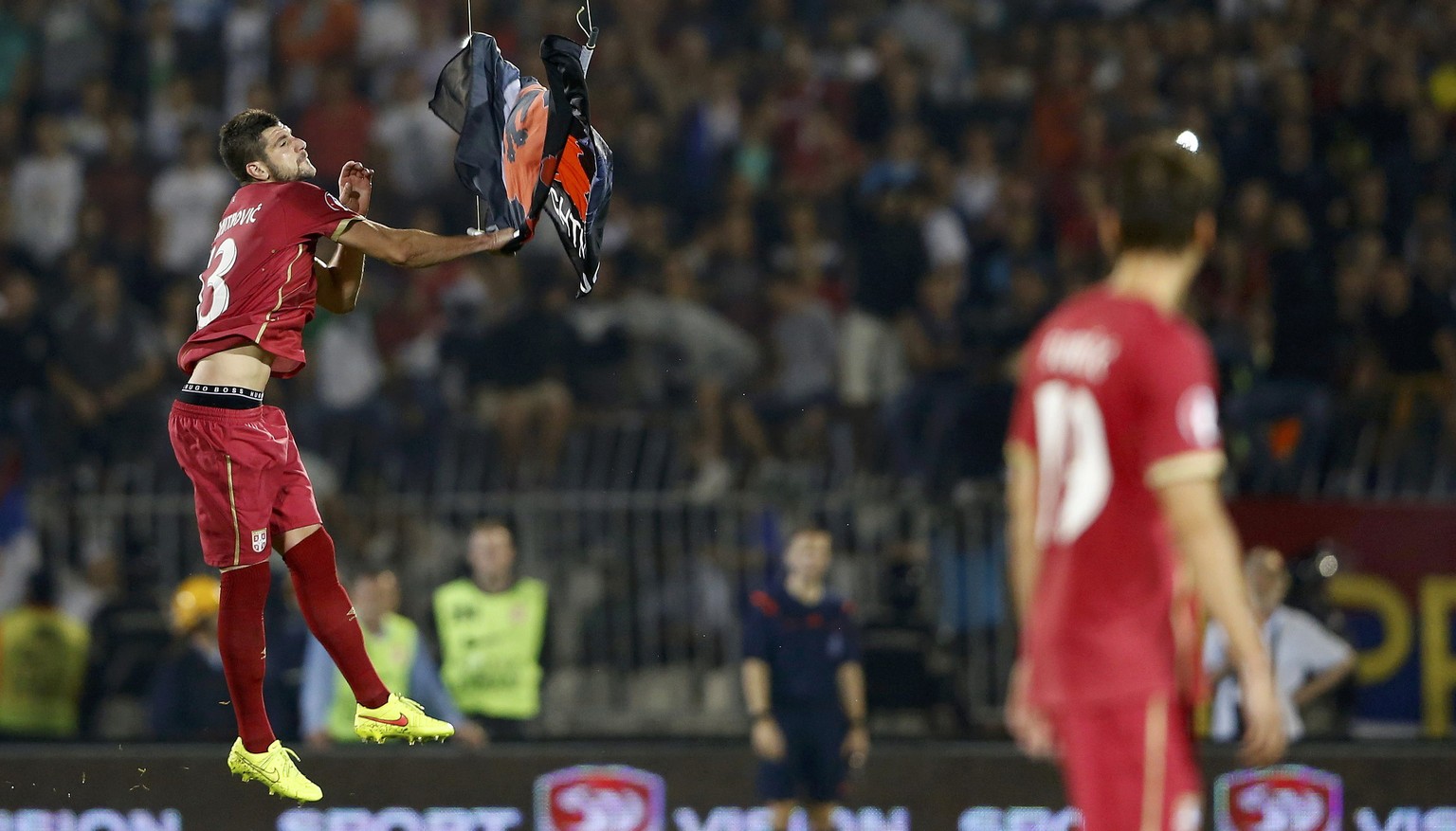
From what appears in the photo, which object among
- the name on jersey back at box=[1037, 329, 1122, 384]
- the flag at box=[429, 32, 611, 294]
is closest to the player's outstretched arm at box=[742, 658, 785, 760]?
the flag at box=[429, 32, 611, 294]

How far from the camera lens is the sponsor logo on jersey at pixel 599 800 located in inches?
384

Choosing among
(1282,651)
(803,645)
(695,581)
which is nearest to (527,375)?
(695,581)

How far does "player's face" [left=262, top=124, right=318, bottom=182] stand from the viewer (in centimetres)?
643

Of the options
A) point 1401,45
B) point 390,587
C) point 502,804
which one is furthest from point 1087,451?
point 1401,45

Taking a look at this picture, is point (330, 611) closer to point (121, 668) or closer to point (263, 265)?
point (263, 265)

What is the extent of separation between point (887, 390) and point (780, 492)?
138cm

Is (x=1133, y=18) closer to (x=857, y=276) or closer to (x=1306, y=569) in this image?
(x=857, y=276)

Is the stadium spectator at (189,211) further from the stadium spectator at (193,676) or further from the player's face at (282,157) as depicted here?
the player's face at (282,157)

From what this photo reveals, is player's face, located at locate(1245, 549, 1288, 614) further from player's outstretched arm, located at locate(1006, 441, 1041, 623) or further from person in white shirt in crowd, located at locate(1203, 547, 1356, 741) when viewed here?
player's outstretched arm, located at locate(1006, 441, 1041, 623)

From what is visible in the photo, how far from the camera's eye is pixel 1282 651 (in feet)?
34.8

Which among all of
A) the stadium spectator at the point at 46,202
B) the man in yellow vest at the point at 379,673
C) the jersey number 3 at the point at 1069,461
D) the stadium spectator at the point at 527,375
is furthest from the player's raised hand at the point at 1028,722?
the stadium spectator at the point at 46,202

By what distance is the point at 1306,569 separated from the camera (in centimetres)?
1102

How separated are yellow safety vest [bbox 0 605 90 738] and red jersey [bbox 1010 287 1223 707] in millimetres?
8200

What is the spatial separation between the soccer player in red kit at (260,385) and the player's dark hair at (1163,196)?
7.41 ft
